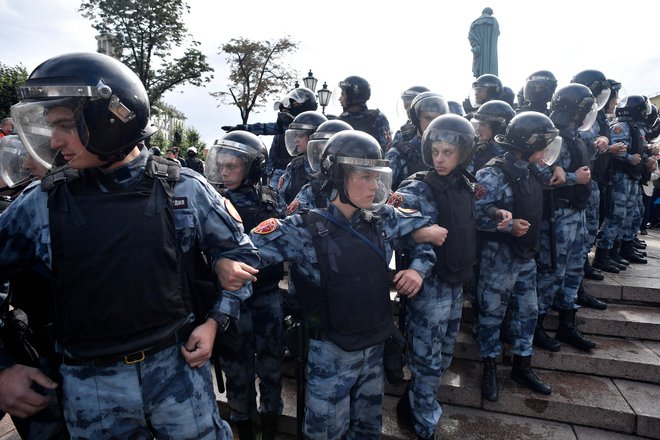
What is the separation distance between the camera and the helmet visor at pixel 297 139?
446 cm

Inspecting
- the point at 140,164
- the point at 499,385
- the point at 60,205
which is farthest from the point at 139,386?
the point at 499,385

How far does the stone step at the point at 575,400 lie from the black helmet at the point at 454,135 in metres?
2.10

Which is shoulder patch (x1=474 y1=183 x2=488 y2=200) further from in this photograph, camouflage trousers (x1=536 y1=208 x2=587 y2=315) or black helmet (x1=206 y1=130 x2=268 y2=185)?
black helmet (x1=206 y1=130 x2=268 y2=185)

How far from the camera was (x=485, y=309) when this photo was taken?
343cm

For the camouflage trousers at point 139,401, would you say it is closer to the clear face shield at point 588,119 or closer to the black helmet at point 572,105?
the black helmet at point 572,105

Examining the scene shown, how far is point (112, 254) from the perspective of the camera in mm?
1428

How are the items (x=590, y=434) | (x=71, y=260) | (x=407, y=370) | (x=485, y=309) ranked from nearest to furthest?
(x=71, y=260) → (x=590, y=434) → (x=485, y=309) → (x=407, y=370)

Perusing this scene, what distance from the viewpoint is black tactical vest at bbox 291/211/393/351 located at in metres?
2.23

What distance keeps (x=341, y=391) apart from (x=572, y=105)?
13.5 ft

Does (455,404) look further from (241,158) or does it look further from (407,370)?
(241,158)

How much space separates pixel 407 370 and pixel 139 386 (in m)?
2.78

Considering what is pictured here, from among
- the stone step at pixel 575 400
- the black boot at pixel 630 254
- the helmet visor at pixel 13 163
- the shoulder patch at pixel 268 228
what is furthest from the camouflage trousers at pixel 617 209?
the helmet visor at pixel 13 163

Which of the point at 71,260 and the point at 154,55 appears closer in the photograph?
the point at 71,260

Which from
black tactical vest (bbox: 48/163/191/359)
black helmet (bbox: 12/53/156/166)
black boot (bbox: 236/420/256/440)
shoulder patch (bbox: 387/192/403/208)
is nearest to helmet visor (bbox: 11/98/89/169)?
black helmet (bbox: 12/53/156/166)
